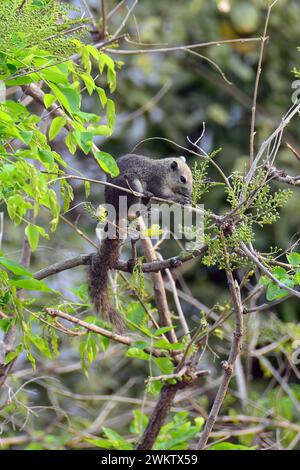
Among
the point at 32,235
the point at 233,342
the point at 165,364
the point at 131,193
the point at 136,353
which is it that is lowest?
the point at 165,364

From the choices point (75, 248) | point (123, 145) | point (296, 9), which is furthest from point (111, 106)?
point (296, 9)

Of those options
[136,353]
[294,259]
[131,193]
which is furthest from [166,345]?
[294,259]

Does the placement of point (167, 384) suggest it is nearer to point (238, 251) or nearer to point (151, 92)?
point (238, 251)

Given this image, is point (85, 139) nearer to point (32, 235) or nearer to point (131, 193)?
point (32, 235)

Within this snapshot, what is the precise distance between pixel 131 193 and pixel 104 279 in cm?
56

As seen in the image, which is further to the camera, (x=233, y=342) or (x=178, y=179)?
(x=178, y=179)

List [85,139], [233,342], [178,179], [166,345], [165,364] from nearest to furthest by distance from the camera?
[85,139]
[233,342]
[166,345]
[165,364]
[178,179]

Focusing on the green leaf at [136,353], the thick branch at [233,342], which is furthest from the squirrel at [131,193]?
the thick branch at [233,342]

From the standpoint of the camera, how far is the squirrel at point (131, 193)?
3.28 m

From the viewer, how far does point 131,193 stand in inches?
114
